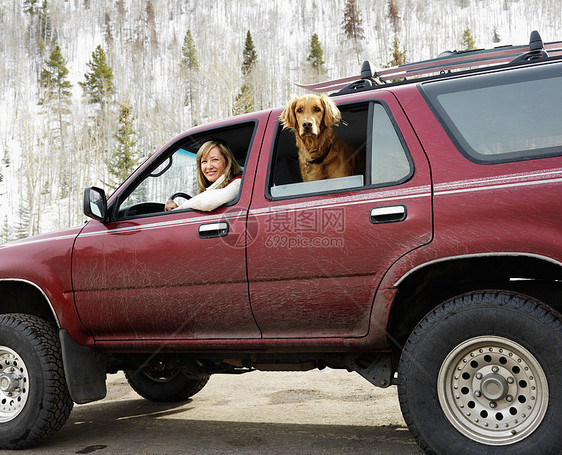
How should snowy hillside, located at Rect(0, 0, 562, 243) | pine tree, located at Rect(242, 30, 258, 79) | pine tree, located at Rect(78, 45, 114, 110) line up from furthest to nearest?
pine tree, located at Rect(242, 30, 258, 79) < pine tree, located at Rect(78, 45, 114, 110) < snowy hillside, located at Rect(0, 0, 562, 243)

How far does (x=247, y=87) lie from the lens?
49156 mm

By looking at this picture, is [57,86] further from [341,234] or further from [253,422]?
[341,234]

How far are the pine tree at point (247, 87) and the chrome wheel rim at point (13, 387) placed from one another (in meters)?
38.8

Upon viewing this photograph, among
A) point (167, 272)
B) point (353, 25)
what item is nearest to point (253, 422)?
point (167, 272)

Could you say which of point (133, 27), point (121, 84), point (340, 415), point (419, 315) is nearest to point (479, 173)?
point (419, 315)

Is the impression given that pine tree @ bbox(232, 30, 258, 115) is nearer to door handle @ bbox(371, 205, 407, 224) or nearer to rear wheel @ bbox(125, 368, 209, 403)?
rear wheel @ bbox(125, 368, 209, 403)

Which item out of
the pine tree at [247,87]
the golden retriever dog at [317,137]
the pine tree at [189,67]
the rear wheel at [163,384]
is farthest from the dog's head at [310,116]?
the pine tree at [189,67]

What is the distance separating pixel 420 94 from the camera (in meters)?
3.23

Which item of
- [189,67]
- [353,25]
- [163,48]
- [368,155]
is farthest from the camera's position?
[163,48]

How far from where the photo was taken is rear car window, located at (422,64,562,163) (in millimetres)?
2832

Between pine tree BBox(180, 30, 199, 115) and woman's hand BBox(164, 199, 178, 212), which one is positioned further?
pine tree BBox(180, 30, 199, 115)

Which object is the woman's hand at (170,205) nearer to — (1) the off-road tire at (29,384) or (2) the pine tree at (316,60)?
(1) the off-road tire at (29,384)

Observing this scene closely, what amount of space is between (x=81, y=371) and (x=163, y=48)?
94077 mm

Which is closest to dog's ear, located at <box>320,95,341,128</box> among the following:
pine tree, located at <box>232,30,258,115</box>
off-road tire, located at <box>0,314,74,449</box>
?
off-road tire, located at <box>0,314,74,449</box>
